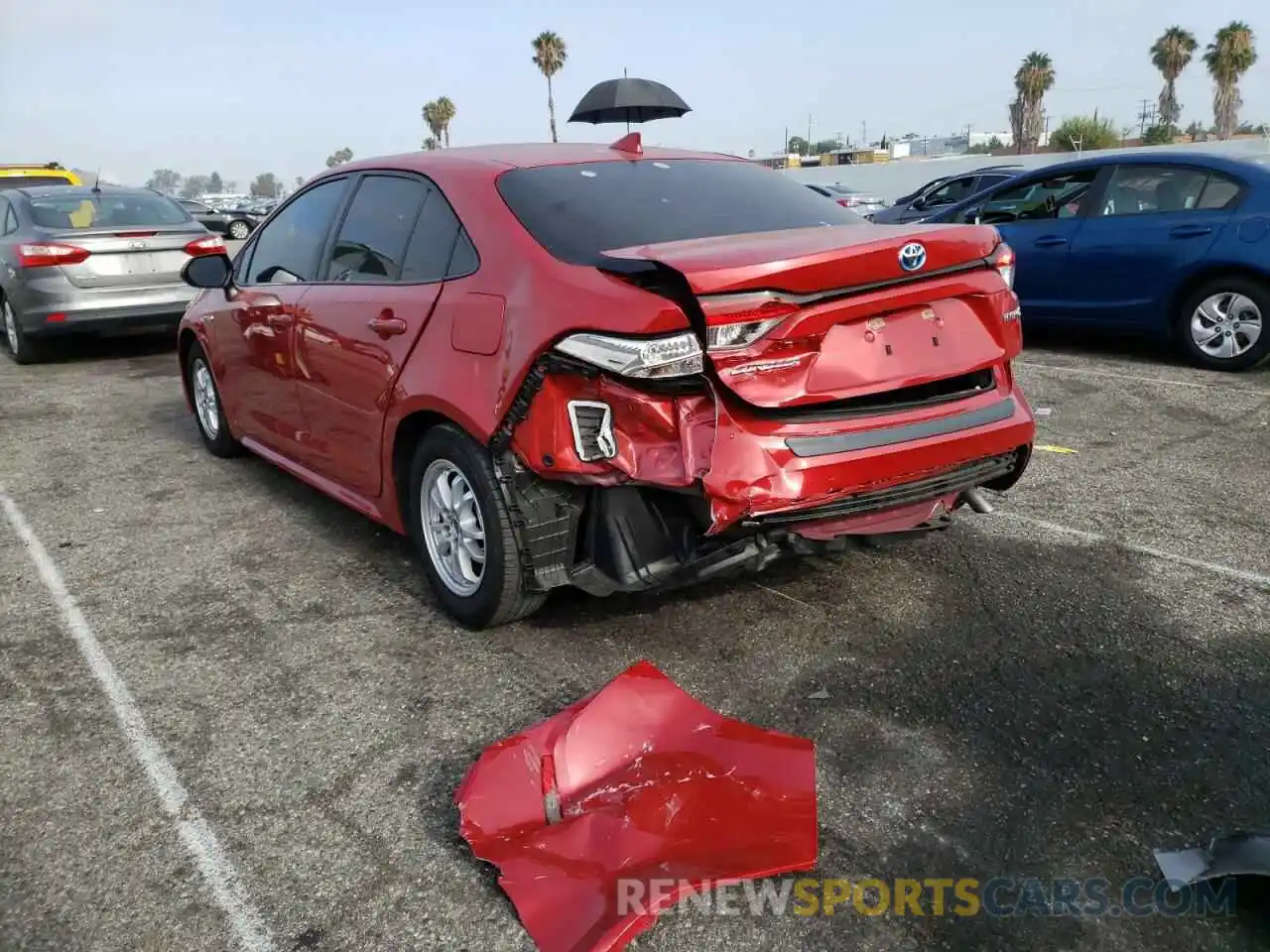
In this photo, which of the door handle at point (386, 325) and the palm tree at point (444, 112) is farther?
the palm tree at point (444, 112)

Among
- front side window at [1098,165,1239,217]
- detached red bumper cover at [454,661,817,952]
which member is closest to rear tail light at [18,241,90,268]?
detached red bumper cover at [454,661,817,952]

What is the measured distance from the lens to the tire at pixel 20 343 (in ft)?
29.7

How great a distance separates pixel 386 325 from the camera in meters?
3.63

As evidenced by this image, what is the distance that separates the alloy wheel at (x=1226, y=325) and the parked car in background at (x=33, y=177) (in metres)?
13.6

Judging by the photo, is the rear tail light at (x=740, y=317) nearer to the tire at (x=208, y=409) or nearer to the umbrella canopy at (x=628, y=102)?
the tire at (x=208, y=409)

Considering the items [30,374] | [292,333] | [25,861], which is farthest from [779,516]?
[30,374]

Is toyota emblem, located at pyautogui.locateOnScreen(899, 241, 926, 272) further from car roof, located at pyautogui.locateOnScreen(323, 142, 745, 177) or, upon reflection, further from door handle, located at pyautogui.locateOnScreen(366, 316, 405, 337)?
door handle, located at pyautogui.locateOnScreen(366, 316, 405, 337)

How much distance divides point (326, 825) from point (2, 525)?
336cm

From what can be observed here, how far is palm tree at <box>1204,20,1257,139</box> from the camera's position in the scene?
1767 inches

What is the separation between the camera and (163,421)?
22.9ft

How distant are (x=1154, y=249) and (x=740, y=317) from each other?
589 centimetres

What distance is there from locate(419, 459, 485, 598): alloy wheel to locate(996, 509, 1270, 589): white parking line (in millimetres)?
2423

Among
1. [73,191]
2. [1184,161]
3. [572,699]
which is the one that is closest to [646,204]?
[572,699]

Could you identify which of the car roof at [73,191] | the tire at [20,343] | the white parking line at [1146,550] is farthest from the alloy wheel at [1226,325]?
the tire at [20,343]
